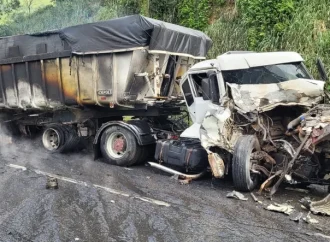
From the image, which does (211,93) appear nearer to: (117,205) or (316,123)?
(316,123)

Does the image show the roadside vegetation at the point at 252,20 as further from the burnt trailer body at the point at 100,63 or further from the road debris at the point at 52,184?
→ the road debris at the point at 52,184

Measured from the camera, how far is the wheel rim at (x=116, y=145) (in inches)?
332

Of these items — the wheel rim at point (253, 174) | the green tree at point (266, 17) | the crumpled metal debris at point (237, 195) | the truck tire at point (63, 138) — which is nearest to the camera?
the crumpled metal debris at point (237, 195)

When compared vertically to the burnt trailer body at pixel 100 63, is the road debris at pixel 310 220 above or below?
below

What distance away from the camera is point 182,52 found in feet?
31.0

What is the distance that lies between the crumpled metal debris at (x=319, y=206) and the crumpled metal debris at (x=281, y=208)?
0.22 meters

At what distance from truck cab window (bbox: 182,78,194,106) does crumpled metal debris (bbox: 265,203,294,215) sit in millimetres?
2943

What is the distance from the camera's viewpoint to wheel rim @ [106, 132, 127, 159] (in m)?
8.43

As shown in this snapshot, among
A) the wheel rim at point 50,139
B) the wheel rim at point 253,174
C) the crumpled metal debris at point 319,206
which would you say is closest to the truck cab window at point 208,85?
the wheel rim at point 253,174

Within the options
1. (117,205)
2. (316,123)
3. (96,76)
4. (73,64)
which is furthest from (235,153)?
(73,64)

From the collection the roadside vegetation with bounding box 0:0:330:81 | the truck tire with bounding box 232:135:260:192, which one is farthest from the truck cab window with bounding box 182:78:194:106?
the roadside vegetation with bounding box 0:0:330:81

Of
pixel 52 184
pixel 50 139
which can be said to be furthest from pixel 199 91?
pixel 50 139

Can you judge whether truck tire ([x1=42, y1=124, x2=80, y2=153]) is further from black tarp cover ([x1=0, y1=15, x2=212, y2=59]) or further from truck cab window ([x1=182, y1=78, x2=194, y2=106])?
truck cab window ([x1=182, y1=78, x2=194, y2=106])

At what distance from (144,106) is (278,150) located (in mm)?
Answer: 3222
